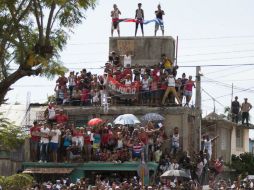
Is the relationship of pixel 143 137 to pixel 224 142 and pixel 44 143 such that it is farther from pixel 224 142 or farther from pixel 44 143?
pixel 224 142

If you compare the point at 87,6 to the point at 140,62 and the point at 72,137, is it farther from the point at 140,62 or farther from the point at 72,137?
the point at 140,62

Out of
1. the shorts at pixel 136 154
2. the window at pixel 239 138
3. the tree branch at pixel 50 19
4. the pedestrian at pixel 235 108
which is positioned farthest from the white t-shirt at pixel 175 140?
the tree branch at pixel 50 19

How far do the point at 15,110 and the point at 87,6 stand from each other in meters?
27.9

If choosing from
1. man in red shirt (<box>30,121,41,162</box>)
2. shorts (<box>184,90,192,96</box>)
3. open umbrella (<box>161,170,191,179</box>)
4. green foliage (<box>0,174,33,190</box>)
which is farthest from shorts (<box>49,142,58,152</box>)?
green foliage (<box>0,174,33,190</box>)

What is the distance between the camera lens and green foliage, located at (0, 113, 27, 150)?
16.0m

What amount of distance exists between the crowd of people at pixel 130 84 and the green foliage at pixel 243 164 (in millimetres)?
9760

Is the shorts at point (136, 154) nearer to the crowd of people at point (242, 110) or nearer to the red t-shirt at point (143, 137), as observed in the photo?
the red t-shirt at point (143, 137)

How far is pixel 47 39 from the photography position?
14.5 m

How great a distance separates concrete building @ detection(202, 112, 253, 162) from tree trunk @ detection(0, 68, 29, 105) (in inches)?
977

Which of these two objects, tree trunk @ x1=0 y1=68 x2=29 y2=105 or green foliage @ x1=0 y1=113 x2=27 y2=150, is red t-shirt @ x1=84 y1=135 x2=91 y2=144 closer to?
green foliage @ x1=0 y1=113 x2=27 y2=150

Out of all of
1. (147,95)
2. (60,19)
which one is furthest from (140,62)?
(60,19)

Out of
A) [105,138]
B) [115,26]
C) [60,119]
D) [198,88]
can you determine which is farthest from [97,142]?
[115,26]

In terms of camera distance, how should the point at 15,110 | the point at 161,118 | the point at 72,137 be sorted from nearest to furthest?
the point at 72,137 < the point at 161,118 < the point at 15,110

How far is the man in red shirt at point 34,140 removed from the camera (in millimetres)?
29250
